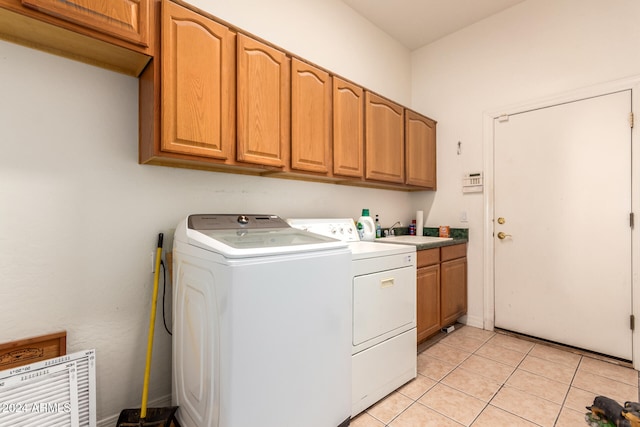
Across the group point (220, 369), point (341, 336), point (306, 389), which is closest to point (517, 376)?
point (341, 336)

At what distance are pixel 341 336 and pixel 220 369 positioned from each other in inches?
23.8

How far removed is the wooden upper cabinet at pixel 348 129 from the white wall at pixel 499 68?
1.39 m

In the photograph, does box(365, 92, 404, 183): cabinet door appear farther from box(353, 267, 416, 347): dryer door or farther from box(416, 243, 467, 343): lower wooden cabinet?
box(353, 267, 416, 347): dryer door

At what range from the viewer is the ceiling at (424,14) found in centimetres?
276

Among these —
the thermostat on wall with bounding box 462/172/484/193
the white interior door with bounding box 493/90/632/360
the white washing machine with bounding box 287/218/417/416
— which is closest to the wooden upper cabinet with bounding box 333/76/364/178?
the white washing machine with bounding box 287/218/417/416

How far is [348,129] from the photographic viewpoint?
2303 millimetres

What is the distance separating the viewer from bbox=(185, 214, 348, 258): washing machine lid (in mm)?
1186

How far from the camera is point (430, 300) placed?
2.50 meters

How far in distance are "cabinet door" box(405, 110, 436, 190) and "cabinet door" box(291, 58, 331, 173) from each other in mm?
1125

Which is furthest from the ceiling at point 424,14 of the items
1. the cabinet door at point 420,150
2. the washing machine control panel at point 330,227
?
the washing machine control panel at point 330,227

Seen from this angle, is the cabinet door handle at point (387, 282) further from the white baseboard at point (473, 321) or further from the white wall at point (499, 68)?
the white baseboard at point (473, 321)

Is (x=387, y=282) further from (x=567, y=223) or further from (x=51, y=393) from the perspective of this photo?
(x=567, y=223)

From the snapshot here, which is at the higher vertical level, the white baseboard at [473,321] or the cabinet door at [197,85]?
the cabinet door at [197,85]

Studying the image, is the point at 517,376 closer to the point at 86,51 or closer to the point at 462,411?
the point at 462,411
